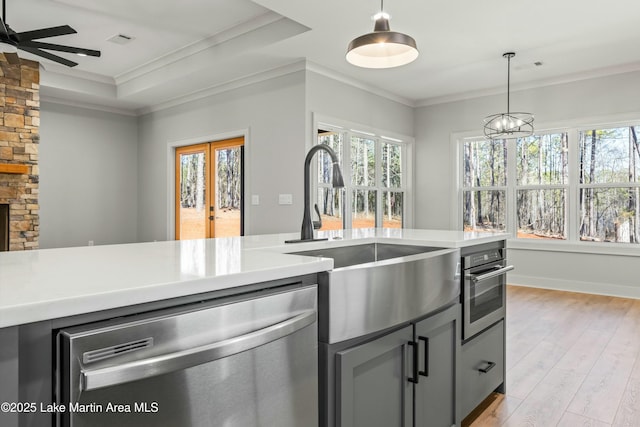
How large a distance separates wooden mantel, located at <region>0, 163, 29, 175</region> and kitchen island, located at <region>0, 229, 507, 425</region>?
433 centimetres

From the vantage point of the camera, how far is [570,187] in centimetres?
532

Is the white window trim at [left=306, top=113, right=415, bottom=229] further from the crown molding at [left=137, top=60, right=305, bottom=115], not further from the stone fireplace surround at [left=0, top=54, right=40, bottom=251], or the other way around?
the stone fireplace surround at [left=0, top=54, right=40, bottom=251]

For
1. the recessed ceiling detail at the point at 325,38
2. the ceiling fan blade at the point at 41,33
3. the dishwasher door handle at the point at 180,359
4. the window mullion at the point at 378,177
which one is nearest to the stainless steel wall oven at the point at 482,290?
the dishwasher door handle at the point at 180,359

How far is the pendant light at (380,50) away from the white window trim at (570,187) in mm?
3960

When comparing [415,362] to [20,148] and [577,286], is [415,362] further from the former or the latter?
[20,148]

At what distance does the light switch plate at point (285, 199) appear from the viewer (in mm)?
4746

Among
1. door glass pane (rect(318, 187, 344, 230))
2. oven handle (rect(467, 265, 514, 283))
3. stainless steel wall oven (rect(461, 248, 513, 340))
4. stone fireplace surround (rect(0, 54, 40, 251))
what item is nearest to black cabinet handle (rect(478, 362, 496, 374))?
stainless steel wall oven (rect(461, 248, 513, 340))

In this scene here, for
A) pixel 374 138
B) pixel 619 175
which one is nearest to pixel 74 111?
pixel 374 138

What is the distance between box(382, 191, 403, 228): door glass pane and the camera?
240 inches

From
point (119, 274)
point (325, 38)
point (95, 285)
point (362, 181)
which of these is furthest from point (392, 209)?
point (95, 285)

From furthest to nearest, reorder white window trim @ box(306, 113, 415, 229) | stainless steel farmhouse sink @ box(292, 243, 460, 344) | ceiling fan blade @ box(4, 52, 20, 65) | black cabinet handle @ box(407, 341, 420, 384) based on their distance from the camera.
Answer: white window trim @ box(306, 113, 415, 229) < ceiling fan blade @ box(4, 52, 20, 65) < black cabinet handle @ box(407, 341, 420, 384) < stainless steel farmhouse sink @ box(292, 243, 460, 344)

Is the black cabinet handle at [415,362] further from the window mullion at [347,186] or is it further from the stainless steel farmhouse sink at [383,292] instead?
the window mullion at [347,186]

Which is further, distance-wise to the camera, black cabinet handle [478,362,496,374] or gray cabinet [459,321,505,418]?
black cabinet handle [478,362,496,374]

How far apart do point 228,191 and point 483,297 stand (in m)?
4.32
